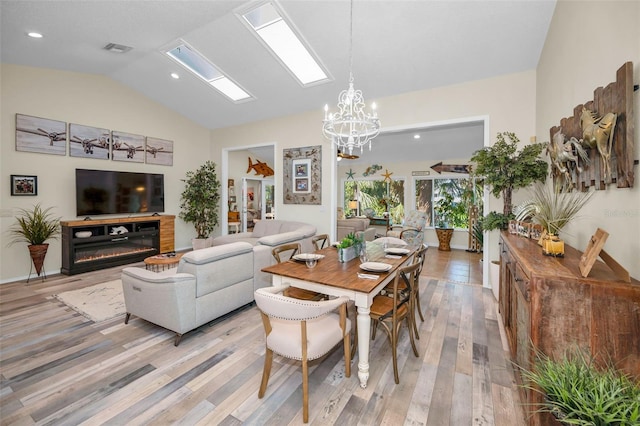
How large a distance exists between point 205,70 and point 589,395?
622 cm

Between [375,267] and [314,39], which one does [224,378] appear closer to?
[375,267]

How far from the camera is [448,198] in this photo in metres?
8.02

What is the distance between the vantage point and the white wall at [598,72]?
56.6 inches

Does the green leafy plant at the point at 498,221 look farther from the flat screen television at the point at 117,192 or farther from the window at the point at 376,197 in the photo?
the flat screen television at the point at 117,192

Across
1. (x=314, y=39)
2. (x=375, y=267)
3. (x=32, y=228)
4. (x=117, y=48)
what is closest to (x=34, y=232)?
(x=32, y=228)

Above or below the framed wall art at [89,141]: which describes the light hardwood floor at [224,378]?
below

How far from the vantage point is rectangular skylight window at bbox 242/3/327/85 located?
3.69 m

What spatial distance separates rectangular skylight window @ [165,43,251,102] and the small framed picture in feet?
10.6

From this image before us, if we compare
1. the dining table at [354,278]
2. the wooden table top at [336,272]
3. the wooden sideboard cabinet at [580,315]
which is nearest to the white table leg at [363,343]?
the dining table at [354,278]

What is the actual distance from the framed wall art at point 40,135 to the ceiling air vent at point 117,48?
1811 millimetres

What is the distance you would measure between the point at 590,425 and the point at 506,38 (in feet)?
13.4

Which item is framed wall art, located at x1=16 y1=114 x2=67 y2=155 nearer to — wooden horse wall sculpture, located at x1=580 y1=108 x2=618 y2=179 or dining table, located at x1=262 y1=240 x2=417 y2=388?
dining table, located at x1=262 y1=240 x2=417 y2=388

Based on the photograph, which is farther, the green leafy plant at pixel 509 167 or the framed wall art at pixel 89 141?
the framed wall art at pixel 89 141

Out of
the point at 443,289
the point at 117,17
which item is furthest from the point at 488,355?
the point at 117,17
